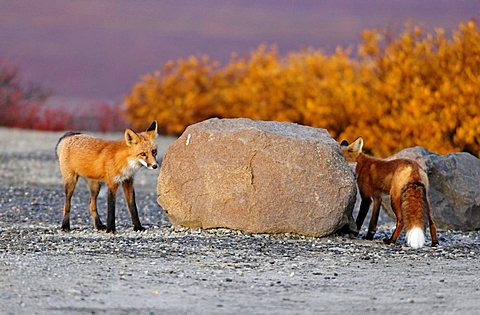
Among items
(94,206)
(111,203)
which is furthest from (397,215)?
(94,206)

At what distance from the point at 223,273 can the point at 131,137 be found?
9.67ft

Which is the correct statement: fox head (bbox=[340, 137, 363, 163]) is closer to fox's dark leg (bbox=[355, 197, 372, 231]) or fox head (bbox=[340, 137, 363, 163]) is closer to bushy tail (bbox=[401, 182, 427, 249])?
fox's dark leg (bbox=[355, 197, 372, 231])

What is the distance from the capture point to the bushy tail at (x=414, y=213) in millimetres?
10008

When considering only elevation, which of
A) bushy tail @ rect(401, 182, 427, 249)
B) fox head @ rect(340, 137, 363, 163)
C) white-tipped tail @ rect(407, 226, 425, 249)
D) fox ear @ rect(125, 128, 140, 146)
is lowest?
white-tipped tail @ rect(407, 226, 425, 249)

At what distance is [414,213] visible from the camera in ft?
33.1

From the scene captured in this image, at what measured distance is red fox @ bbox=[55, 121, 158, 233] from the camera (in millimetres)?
10828

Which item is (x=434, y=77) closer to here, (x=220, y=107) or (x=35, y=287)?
(x=220, y=107)

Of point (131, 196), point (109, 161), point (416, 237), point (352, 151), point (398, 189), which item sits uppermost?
point (352, 151)

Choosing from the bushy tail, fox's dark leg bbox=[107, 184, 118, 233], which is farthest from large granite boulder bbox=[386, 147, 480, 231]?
fox's dark leg bbox=[107, 184, 118, 233]

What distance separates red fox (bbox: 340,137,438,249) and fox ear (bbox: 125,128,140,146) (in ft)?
8.52

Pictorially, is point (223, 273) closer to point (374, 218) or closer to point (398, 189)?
point (398, 189)

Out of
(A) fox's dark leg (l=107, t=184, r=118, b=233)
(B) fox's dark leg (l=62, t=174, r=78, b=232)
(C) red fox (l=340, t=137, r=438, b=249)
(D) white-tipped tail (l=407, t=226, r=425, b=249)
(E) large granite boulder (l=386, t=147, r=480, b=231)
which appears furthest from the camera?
(E) large granite boulder (l=386, t=147, r=480, b=231)

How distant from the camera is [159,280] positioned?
7.99 m

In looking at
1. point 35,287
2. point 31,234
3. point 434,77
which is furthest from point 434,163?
point 434,77
